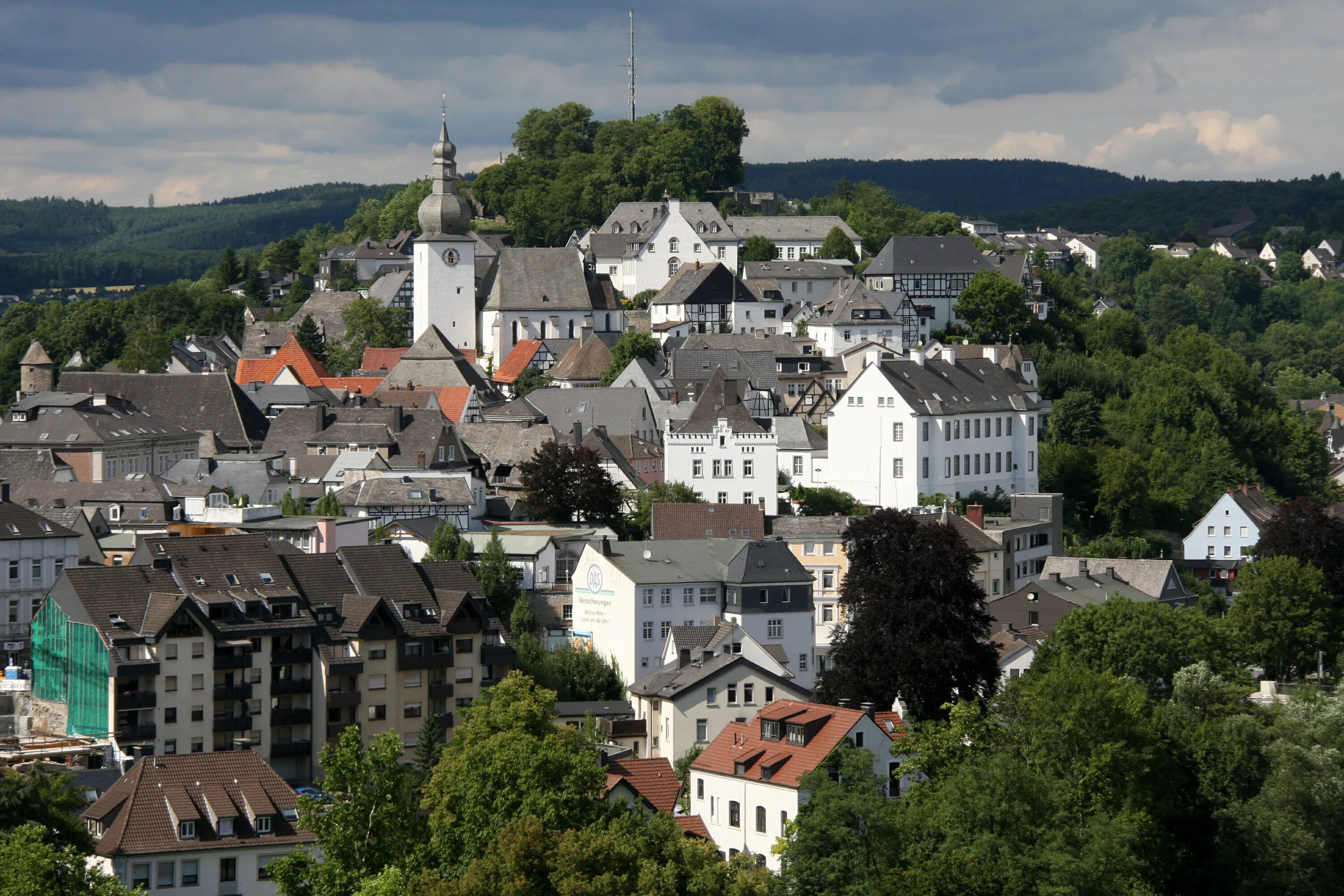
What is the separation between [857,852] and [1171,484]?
6128 cm

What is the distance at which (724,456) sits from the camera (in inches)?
3521

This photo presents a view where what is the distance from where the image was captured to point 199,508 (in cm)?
7869

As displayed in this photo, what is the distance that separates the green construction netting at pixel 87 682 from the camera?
55.2m

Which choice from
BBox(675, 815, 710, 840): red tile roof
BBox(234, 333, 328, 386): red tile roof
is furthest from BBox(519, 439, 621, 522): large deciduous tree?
BBox(234, 333, 328, 386): red tile roof

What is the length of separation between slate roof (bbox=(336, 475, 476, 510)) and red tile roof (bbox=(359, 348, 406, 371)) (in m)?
34.9

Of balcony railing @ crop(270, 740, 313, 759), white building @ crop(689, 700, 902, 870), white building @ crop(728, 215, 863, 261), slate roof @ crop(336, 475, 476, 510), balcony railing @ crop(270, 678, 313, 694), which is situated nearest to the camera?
white building @ crop(689, 700, 902, 870)

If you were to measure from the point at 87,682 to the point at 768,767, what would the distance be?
56.8ft

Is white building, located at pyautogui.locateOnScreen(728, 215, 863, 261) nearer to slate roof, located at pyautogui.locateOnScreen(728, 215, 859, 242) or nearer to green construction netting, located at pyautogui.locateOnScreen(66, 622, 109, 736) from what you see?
slate roof, located at pyautogui.locateOnScreen(728, 215, 859, 242)

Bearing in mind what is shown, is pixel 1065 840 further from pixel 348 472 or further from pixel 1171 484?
pixel 1171 484

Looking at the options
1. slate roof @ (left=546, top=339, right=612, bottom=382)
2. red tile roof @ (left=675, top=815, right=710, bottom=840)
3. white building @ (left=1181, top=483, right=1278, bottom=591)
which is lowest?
red tile roof @ (left=675, top=815, right=710, bottom=840)

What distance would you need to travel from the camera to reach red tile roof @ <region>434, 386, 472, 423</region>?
10206 cm

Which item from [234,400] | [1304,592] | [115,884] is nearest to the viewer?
[115,884]

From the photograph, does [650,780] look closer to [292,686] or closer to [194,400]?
[292,686]

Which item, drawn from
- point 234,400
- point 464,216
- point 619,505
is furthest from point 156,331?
point 619,505
